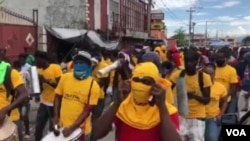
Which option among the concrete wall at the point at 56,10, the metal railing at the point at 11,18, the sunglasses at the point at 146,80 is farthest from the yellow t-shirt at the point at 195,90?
the concrete wall at the point at 56,10

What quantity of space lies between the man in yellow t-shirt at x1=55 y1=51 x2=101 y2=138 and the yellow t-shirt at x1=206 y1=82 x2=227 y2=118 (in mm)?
1831

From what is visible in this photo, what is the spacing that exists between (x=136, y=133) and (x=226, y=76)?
5213 mm

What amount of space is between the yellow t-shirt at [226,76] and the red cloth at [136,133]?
508 centimetres

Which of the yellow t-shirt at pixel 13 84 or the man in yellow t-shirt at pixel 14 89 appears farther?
the yellow t-shirt at pixel 13 84

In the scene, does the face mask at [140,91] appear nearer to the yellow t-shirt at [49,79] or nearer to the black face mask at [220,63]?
the yellow t-shirt at [49,79]

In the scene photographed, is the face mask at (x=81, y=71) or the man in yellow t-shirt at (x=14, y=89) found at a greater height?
the face mask at (x=81, y=71)

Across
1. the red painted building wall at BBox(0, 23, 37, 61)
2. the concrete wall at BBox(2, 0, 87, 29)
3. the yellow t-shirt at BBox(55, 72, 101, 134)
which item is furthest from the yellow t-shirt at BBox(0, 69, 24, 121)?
the concrete wall at BBox(2, 0, 87, 29)

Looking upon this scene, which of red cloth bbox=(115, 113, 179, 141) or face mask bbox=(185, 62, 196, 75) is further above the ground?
face mask bbox=(185, 62, 196, 75)

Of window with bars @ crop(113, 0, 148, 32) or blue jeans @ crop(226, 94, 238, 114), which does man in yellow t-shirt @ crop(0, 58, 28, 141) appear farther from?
window with bars @ crop(113, 0, 148, 32)

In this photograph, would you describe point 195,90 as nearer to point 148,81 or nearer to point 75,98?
point 75,98

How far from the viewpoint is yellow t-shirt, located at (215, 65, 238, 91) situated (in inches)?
347

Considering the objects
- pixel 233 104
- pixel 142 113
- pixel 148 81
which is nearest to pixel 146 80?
pixel 148 81

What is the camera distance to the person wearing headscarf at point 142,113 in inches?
143

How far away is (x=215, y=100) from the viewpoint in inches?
293
